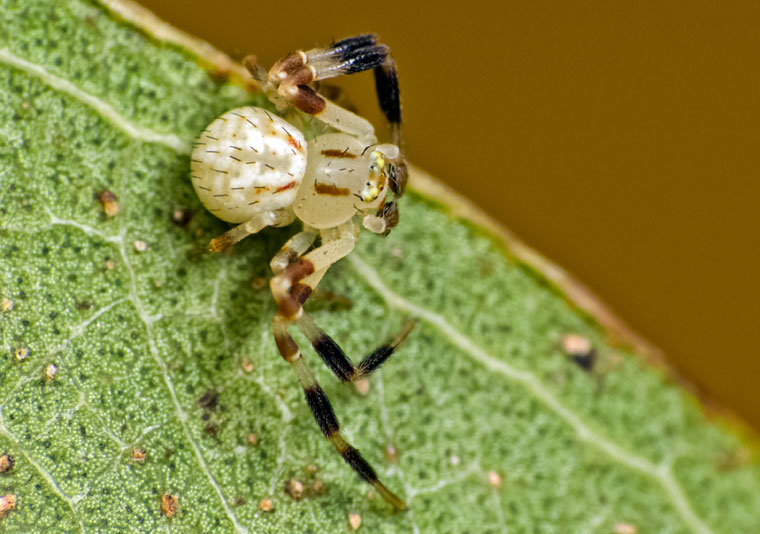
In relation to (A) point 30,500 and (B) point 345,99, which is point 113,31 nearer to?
(B) point 345,99

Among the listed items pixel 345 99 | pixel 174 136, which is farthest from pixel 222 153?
pixel 345 99

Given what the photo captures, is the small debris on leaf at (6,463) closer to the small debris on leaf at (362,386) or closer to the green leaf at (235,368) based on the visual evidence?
the green leaf at (235,368)

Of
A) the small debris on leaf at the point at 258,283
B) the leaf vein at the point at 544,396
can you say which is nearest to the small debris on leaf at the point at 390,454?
the leaf vein at the point at 544,396

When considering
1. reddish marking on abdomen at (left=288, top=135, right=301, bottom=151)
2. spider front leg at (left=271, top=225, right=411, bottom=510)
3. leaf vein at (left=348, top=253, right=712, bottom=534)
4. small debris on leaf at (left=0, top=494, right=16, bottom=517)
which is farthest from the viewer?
leaf vein at (left=348, top=253, right=712, bottom=534)

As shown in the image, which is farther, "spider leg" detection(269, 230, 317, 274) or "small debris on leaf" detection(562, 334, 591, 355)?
"small debris on leaf" detection(562, 334, 591, 355)

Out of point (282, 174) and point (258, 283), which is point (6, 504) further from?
point (282, 174)

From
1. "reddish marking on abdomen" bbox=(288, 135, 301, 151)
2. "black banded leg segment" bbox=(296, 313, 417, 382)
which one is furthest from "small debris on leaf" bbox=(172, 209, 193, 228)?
"black banded leg segment" bbox=(296, 313, 417, 382)

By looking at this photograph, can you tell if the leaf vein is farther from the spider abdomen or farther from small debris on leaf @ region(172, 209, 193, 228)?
small debris on leaf @ region(172, 209, 193, 228)
